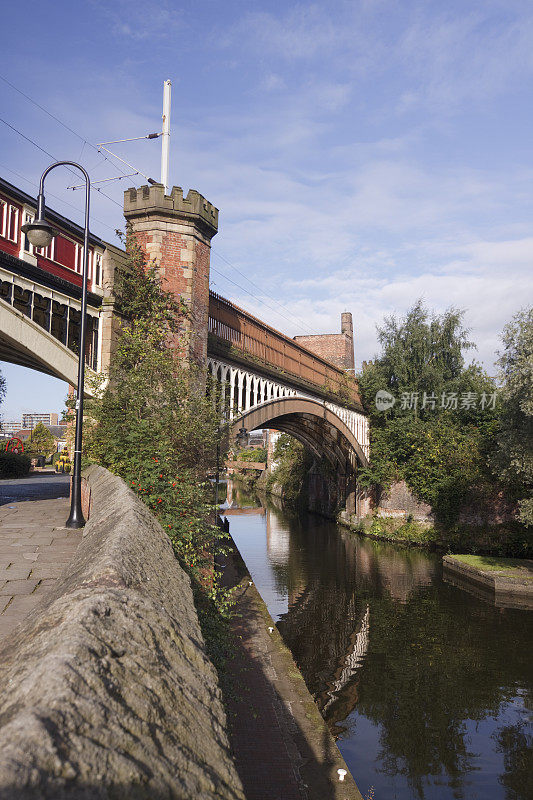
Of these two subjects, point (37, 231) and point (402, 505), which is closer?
point (37, 231)

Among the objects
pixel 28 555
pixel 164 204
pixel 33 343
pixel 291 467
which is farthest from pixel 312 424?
pixel 28 555

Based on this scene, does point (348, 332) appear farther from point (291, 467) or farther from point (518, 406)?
point (518, 406)

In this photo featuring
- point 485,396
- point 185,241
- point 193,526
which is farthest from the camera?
point 485,396

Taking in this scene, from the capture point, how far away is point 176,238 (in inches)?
489

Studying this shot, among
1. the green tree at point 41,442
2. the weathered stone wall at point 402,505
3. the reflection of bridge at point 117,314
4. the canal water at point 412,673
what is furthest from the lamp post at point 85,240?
the green tree at point 41,442

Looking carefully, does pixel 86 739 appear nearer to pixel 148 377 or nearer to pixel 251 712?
pixel 251 712

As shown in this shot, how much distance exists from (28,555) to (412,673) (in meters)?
7.14

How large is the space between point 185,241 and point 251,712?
31.6ft

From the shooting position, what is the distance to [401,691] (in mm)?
9109

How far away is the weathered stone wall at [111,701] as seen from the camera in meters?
0.96

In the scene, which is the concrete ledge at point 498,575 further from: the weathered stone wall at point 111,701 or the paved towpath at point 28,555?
the weathered stone wall at point 111,701

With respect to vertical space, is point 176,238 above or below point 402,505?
above

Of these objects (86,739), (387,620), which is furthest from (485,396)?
(86,739)

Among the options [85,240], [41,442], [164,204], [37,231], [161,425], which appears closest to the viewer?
[37,231]
